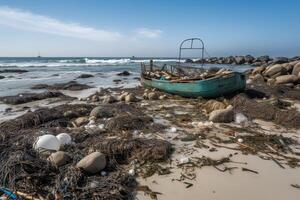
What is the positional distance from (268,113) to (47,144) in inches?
238

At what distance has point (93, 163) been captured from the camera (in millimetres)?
4527

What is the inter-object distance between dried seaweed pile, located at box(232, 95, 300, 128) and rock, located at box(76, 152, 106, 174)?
5121 millimetres

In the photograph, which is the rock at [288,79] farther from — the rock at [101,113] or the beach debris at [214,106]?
the rock at [101,113]

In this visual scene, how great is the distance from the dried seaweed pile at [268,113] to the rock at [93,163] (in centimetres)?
512

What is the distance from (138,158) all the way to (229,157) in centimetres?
172

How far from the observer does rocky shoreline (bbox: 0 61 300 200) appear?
4164 millimetres

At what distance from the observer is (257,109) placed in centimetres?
841

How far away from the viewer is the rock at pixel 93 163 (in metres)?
4.48

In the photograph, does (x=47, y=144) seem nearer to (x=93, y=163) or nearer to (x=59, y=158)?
(x=59, y=158)

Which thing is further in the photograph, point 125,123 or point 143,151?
point 125,123

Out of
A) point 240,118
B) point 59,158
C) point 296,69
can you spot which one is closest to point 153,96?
point 240,118

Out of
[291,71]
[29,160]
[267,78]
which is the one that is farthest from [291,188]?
[291,71]

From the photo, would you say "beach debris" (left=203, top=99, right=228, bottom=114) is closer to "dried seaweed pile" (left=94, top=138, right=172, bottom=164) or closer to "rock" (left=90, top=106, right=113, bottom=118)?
"rock" (left=90, top=106, right=113, bottom=118)

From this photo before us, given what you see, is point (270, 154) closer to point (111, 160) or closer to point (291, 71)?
point (111, 160)
